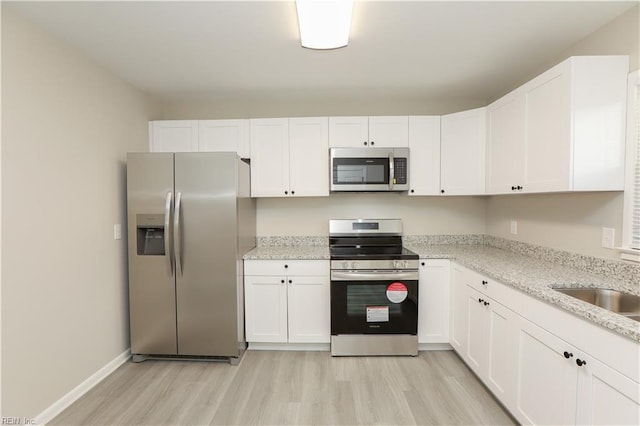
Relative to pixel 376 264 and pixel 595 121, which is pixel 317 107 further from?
pixel 595 121

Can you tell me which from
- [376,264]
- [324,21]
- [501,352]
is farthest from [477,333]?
[324,21]

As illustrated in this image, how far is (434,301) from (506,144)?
56.8 inches

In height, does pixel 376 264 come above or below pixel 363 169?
below

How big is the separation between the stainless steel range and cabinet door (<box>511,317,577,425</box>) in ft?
3.10

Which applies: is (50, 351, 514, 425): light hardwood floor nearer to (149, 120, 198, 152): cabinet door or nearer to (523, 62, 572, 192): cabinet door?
(523, 62, 572, 192): cabinet door

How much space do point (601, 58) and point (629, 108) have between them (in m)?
0.33

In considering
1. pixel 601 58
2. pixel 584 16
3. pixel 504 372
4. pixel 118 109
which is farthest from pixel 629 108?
pixel 118 109

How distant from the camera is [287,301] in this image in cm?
269

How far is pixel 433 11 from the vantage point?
1.71 meters

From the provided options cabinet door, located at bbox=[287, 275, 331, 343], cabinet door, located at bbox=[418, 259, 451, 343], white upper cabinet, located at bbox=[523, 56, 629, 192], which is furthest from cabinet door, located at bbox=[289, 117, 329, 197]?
white upper cabinet, located at bbox=[523, 56, 629, 192]

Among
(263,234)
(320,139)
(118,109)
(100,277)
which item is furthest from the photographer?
(263,234)

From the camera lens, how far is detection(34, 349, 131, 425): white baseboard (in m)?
1.85

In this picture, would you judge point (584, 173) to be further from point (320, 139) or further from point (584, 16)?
point (320, 139)

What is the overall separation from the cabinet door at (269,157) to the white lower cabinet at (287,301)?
75cm
